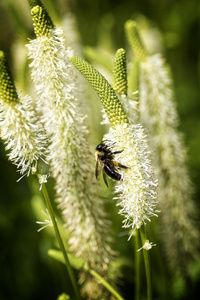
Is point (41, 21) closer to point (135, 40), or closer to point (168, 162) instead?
point (135, 40)

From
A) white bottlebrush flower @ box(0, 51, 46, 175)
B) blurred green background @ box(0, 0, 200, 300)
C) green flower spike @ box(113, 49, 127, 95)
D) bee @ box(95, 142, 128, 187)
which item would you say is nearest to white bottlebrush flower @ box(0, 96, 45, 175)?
white bottlebrush flower @ box(0, 51, 46, 175)

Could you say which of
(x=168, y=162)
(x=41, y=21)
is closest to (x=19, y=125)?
(x=41, y=21)

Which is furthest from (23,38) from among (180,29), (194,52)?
(194,52)

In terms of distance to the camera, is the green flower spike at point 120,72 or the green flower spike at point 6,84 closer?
the green flower spike at point 6,84

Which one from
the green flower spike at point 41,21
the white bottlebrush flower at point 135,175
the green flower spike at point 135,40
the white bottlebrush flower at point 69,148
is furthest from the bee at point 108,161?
the green flower spike at point 135,40

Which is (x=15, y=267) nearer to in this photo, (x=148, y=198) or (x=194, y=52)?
(x=148, y=198)

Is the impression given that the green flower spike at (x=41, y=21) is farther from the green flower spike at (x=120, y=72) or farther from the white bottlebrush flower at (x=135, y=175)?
the white bottlebrush flower at (x=135, y=175)
